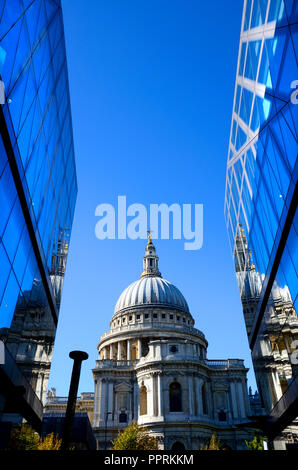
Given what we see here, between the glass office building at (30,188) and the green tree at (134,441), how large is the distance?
2479cm

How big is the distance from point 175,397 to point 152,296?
3245cm

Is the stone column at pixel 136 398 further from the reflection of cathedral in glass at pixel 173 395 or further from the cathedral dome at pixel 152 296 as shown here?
the cathedral dome at pixel 152 296

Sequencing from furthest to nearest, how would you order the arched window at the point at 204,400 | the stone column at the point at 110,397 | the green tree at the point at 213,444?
1. the stone column at the point at 110,397
2. the arched window at the point at 204,400
3. the green tree at the point at 213,444

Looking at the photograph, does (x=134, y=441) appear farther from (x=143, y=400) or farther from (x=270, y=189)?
(x=270, y=189)

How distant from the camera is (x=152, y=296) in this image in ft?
295

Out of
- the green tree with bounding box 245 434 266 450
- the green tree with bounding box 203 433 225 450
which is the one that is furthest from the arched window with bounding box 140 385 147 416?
the green tree with bounding box 245 434 266 450

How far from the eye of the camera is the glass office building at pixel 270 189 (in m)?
18.8

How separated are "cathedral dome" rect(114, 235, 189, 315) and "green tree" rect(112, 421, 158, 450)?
35190mm

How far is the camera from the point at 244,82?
27516mm

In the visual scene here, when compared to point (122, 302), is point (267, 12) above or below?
below

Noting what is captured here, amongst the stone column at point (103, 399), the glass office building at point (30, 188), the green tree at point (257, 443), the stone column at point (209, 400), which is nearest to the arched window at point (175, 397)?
the stone column at point (209, 400)

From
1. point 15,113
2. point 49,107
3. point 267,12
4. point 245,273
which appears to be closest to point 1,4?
point 15,113
